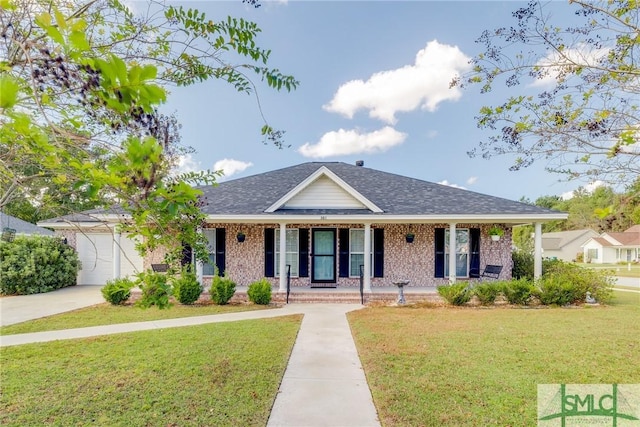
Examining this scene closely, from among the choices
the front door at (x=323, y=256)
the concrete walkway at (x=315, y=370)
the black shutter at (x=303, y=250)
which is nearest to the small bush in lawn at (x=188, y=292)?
the concrete walkway at (x=315, y=370)

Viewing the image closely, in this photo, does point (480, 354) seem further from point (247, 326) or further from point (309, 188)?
point (309, 188)

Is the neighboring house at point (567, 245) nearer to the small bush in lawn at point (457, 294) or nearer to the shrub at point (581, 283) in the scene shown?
the shrub at point (581, 283)

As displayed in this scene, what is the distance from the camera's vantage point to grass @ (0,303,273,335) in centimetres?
748

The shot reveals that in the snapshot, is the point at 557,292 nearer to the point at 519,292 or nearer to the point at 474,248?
the point at 519,292

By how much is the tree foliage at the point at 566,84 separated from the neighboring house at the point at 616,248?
5002 cm

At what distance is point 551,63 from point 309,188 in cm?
863

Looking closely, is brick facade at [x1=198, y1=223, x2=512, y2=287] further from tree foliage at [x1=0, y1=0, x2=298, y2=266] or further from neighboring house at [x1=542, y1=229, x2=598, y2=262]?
neighboring house at [x1=542, y1=229, x2=598, y2=262]

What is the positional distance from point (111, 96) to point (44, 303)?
41.1ft

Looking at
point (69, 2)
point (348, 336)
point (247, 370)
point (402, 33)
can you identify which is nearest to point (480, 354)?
point (348, 336)

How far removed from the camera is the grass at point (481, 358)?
3.93 m

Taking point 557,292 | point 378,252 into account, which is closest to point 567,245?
point 557,292

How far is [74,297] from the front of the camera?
11.3 m

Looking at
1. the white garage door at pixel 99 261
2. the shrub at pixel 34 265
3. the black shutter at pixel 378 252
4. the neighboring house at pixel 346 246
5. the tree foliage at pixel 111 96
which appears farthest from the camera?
the white garage door at pixel 99 261
